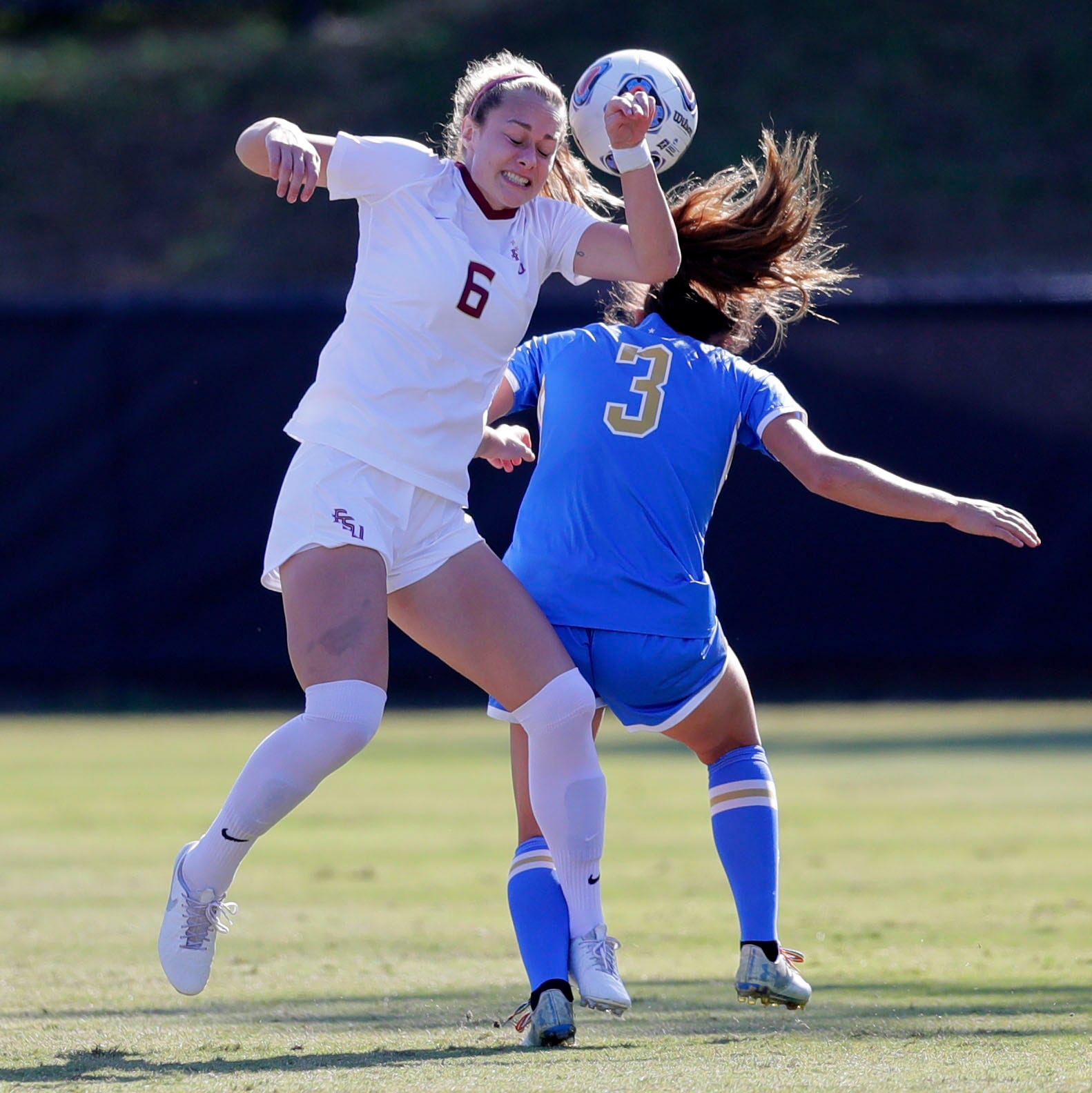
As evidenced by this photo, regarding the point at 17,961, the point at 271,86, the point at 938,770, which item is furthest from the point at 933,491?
the point at 271,86

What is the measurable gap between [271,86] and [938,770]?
1187cm

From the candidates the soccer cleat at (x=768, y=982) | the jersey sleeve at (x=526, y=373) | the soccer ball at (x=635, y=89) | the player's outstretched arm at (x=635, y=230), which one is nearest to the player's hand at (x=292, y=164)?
the player's outstretched arm at (x=635, y=230)

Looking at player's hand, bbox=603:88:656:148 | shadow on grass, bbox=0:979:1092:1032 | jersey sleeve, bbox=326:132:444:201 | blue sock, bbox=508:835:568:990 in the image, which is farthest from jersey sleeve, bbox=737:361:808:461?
shadow on grass, bbox=0:979:1092:1032

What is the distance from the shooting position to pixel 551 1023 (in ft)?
11.2

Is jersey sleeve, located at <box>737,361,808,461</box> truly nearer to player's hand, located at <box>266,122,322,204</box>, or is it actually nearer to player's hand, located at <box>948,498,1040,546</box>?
player's hand, located at <box>948,498,1040,546</box>

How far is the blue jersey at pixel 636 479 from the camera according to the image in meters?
3.73

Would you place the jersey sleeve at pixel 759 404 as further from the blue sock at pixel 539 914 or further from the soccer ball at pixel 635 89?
the blue sock at pixel 539 914

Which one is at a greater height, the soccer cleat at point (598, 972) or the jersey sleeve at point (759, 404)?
the jersey sleeve at point (759, 404)

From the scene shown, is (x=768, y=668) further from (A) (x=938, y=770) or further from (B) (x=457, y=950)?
(B) (x=457, y=950)

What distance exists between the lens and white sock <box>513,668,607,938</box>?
3.55 metres

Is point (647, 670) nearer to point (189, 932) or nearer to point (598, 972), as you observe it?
point (598, 972)

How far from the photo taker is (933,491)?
142 inches

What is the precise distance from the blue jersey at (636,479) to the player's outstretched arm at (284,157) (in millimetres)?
745

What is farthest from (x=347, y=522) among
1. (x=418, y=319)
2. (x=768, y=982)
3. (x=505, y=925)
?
(x=505, y=925)
